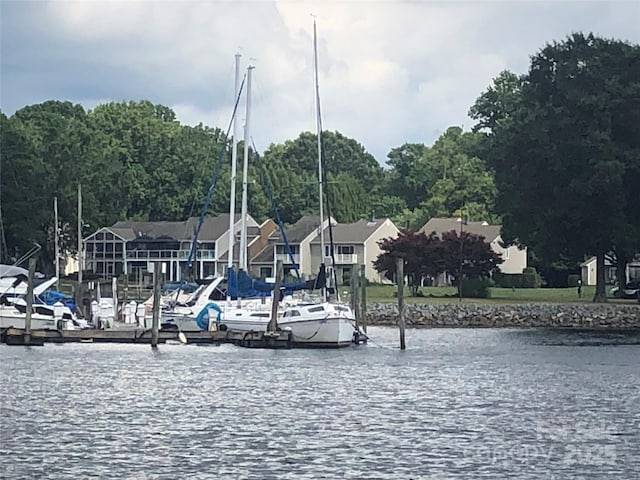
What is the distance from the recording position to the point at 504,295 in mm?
104000

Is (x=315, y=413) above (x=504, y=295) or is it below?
below

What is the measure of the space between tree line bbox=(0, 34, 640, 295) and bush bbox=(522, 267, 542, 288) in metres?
2.13

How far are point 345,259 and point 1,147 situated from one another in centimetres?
3403

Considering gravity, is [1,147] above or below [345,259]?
above

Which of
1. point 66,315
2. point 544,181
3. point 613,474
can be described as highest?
point 544,181

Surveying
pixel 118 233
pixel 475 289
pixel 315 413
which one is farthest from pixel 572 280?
pixel 315 413

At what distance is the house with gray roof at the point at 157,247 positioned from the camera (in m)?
135

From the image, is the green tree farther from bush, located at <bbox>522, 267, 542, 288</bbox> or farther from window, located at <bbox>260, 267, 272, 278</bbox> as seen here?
window, located at <bbox>260, 267, 272, 278</bbox>

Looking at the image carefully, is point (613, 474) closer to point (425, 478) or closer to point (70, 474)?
point (425, 478)

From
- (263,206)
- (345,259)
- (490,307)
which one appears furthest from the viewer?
(263,206)

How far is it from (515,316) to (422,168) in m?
88.2

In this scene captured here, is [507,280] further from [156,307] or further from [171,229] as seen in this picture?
[156,307]

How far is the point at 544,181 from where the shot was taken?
300ft

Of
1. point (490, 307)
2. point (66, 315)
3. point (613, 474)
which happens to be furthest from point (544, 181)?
point (613, 474)
